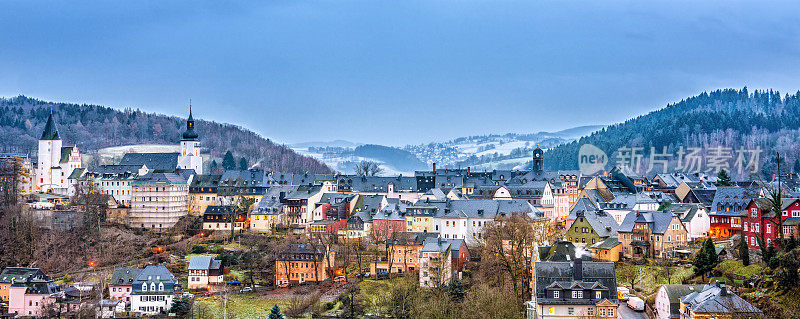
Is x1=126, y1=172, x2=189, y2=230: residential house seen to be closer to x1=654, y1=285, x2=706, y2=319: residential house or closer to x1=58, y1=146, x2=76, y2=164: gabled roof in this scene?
x1=58, y1=146, x2=76, y2=164: gabled roof

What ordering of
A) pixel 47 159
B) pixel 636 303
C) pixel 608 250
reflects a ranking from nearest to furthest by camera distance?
1. pixel 636 303
2. pixel 608 250
3. pixel 47 159

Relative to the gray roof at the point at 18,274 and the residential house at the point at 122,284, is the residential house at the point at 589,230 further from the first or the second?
the gray roof at the point at 18,274

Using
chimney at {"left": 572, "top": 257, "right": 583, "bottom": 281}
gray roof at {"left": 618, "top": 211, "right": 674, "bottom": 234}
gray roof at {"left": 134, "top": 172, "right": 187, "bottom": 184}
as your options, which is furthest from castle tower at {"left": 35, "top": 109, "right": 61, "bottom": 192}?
chimney at {"left": 572, "top": 257, "right": 583, "bottom": 281}

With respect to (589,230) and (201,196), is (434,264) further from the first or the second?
(201,196)

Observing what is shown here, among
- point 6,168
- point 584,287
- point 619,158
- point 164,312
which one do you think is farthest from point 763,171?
point 6,168

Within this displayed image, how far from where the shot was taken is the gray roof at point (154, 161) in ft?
356

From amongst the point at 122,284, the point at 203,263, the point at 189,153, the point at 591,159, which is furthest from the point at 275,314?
the point at 591,159

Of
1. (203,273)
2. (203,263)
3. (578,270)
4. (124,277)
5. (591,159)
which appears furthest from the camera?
(591,159)

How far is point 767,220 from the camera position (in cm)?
5731

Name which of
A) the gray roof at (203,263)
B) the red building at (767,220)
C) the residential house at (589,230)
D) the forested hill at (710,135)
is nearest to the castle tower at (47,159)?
the gray roof at (203,263)

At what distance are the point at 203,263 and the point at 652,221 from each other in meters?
39.6

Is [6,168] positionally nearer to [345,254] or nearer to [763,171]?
A: [345,254]

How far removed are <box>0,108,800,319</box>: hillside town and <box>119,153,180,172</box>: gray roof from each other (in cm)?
30

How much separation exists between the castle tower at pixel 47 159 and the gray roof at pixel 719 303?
283 feet
